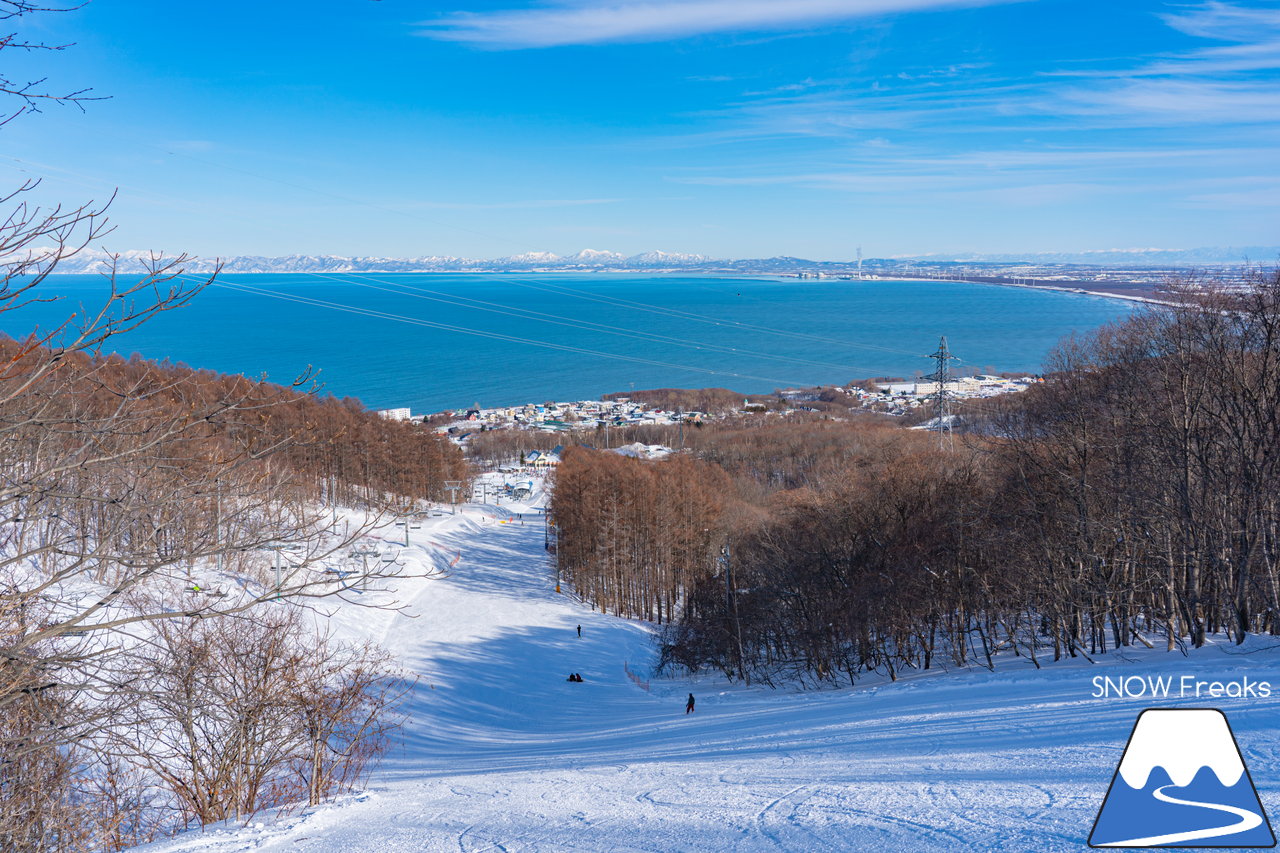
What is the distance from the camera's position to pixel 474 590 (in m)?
32.7

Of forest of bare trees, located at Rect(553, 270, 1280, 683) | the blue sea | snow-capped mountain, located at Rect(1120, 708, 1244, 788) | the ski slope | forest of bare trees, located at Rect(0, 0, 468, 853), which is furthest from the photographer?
the blue sea

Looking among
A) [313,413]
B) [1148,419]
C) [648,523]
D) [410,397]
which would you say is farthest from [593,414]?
[1148,419]

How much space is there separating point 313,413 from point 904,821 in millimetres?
41101

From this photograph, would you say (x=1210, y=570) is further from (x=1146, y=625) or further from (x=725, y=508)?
(x=725, y=508)

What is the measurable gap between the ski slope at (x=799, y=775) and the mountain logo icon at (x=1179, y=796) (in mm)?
356

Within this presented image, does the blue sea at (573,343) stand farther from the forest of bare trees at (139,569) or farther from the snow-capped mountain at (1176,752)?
the snow-capped mountain at (1176,752)

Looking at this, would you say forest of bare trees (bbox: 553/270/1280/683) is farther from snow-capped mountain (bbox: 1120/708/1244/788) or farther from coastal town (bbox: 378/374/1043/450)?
coastal town (bbox: 378/374/1043/450)

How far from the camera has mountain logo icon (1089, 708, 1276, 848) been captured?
4270mm

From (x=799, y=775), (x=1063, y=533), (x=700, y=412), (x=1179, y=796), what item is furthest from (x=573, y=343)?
(x=1179, y=796)

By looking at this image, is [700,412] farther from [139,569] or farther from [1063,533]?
[139,569]

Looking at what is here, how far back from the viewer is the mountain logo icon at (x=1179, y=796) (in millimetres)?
4270

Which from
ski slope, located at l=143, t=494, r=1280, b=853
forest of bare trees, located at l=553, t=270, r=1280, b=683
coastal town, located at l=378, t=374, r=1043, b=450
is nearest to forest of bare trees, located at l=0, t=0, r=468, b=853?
ski slope, located at l=143, t=494, r=1280, b=853

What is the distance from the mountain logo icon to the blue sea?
67314mm

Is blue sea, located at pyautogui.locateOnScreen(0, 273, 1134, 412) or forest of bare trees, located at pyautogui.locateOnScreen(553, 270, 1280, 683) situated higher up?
blue sea, located at pyautogui.locateOnScreen(0, 273, 1134, 412)
